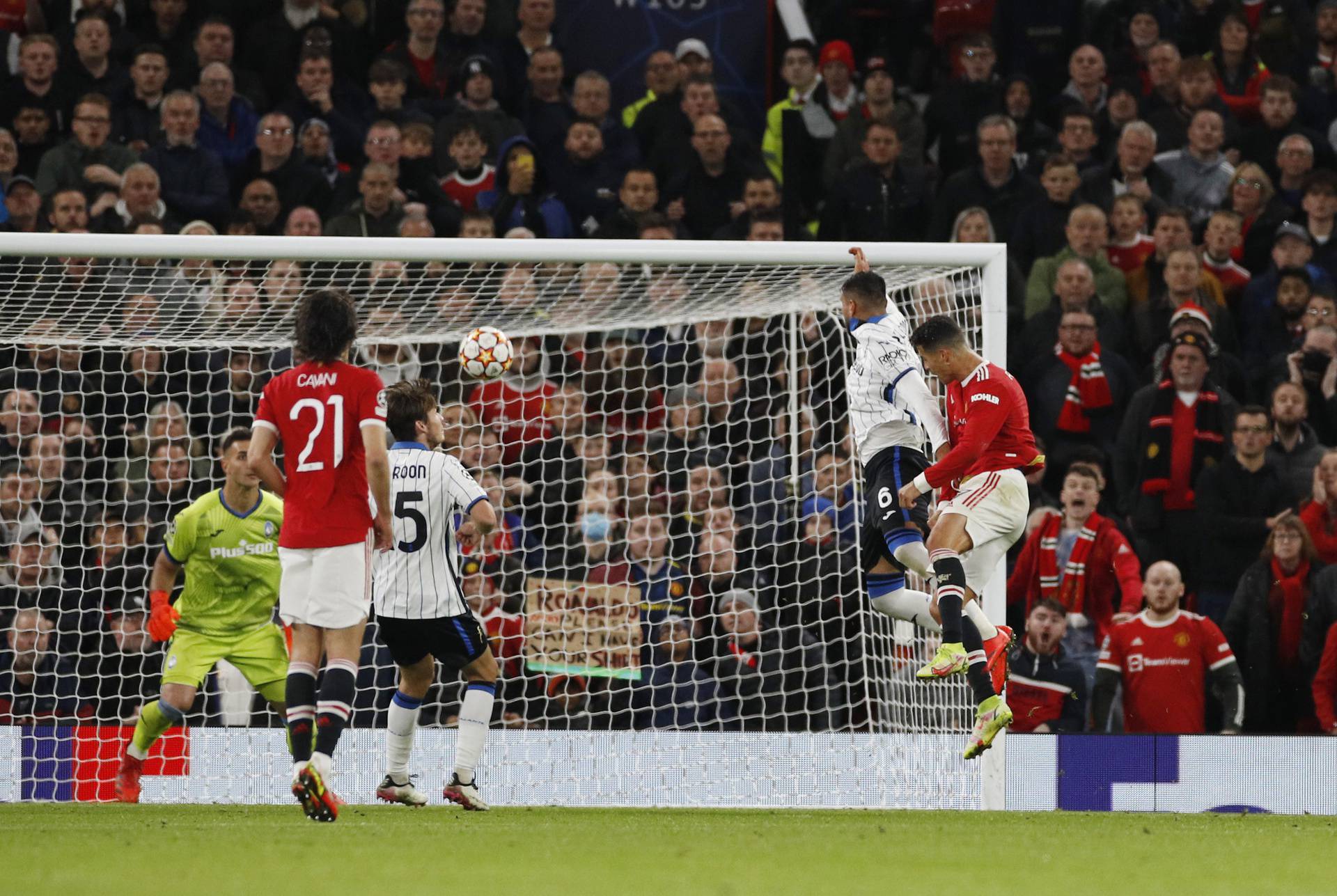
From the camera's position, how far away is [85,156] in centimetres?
1259

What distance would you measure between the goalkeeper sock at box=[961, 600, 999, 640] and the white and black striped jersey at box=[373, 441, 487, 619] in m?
2.32

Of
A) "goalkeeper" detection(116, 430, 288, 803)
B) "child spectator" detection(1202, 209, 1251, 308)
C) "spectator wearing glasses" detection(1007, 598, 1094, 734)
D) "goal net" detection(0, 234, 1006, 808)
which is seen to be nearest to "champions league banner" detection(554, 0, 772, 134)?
"goal net" detection(0, 234, 1006, 808)

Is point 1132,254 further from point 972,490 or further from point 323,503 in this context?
point 323,503

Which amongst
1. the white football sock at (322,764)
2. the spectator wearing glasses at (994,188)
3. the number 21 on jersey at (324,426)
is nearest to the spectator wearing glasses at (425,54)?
the spectator wearing glasses at (994,188)

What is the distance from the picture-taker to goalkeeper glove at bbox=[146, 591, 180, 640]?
9.29m

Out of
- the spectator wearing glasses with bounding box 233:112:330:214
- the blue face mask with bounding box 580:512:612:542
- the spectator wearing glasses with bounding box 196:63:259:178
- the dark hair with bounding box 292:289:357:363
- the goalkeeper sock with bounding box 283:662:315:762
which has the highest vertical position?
the spectator wearing glasses with bounding box 196:63:259:178

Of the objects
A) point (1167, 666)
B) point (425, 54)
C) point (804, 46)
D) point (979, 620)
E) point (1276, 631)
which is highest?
point (804, 46)

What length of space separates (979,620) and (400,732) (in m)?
2.76

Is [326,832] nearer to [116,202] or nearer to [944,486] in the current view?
[944,486]

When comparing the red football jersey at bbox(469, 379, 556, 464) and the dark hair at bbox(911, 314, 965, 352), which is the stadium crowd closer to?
the red football jersey at bbox(469, 379, 556, 464)

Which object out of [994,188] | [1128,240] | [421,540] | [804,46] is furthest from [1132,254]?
[421,540]

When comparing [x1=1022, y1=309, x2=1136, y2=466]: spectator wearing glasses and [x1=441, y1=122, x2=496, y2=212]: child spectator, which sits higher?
[x1=441, y1=122, x2=496, y2=212]: child spectator

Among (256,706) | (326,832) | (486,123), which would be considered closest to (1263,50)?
(486,123)

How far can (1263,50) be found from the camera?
1497 centimetres
